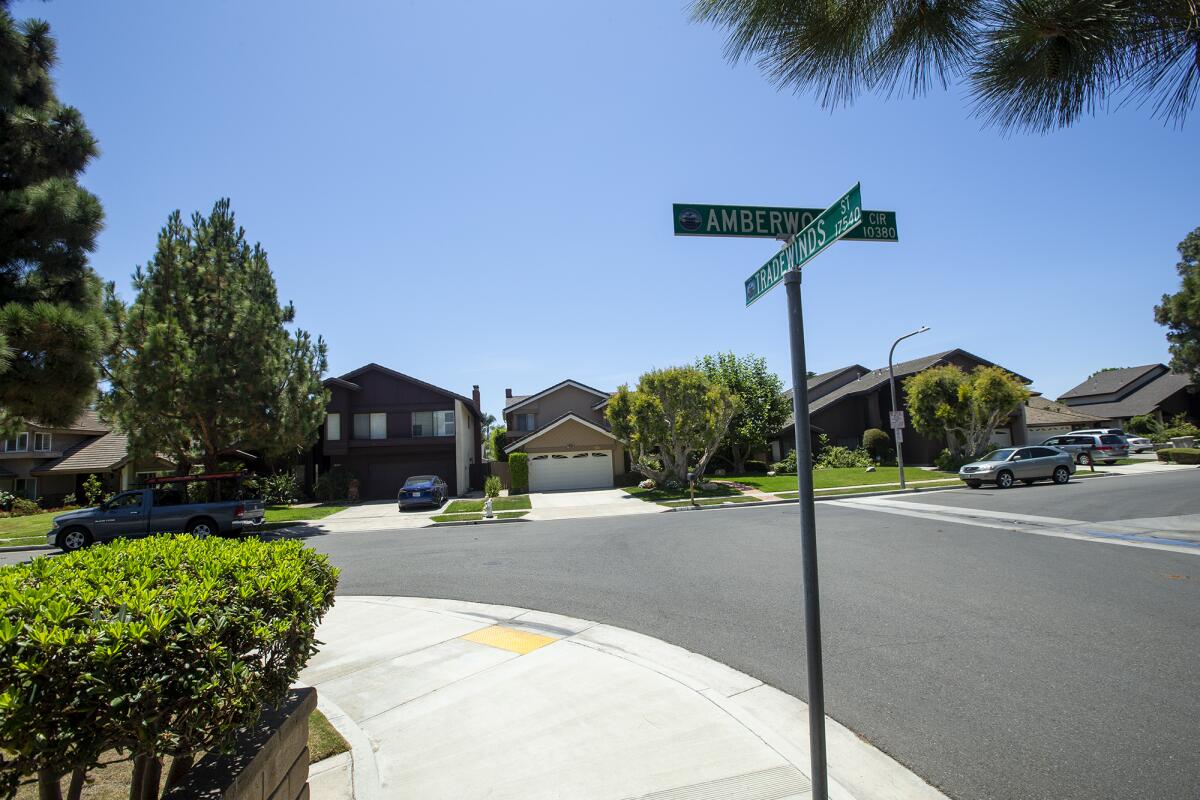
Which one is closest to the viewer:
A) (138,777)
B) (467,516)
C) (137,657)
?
(137,657)

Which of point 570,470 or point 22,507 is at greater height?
point 570,470

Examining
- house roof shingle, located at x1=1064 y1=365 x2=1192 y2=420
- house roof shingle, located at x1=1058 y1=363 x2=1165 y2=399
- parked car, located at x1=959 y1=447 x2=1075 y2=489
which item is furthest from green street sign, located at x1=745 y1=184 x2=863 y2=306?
house roof shingle, located at x1=1058 y1=363 x2=1165 y2=399

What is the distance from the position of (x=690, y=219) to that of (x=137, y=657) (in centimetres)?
295

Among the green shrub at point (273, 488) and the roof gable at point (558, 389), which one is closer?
the green shrub at point (273, 488)

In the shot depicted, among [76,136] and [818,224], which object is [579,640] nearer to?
[818,224]

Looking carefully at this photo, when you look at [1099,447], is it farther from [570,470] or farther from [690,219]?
[690,219]

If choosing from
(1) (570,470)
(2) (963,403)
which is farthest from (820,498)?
(1) (570,470)

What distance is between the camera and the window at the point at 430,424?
33.0 metres

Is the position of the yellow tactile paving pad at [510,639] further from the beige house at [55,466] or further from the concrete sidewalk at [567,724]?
the beige house at [55,466]

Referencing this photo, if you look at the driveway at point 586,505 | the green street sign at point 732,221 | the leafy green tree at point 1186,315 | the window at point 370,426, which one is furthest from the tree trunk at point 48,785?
the leafy green tree at point 1186,315

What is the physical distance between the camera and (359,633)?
709 centimetres

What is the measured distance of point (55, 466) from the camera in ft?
105

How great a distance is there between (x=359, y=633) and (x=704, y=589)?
4681 mm

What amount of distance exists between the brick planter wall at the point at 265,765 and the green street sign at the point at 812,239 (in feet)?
10.7
